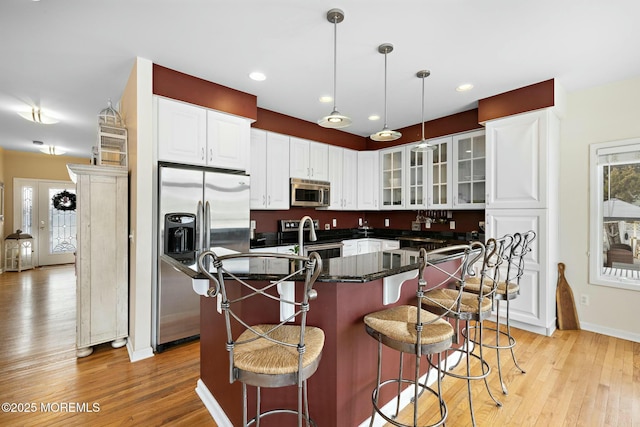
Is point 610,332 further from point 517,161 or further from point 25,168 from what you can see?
point 25,168

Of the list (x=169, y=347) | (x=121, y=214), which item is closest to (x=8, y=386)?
(x=169, y=347)

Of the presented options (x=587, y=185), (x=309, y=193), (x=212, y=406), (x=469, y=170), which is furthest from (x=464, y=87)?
(x=212, y=406)

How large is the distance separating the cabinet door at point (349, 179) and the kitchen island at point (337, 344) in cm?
317

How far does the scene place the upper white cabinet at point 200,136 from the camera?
2877 millimetres

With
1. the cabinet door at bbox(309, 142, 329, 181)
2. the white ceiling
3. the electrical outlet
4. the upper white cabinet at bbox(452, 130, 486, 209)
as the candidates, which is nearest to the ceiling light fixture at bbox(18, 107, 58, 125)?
the white ceiling

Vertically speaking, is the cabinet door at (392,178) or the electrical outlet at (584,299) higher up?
the cabinet door at (392,178)

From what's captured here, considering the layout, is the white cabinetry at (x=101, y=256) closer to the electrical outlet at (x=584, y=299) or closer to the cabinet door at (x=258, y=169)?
the cabinet door at (x=258, y=169)

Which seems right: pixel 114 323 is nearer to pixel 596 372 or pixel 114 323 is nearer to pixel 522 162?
pixel 596 372

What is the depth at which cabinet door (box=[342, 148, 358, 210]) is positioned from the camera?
5031 millimetres

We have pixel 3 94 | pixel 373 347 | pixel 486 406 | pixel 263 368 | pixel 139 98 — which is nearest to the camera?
pixel 263 368

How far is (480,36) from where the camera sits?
7.79 ft

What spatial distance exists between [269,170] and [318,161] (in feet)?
3.01

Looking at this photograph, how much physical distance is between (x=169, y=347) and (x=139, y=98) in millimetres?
2332

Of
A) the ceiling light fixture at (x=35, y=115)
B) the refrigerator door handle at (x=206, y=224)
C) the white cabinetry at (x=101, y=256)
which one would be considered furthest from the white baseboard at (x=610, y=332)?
the ceiling light fixture at (x=35, y=115)
